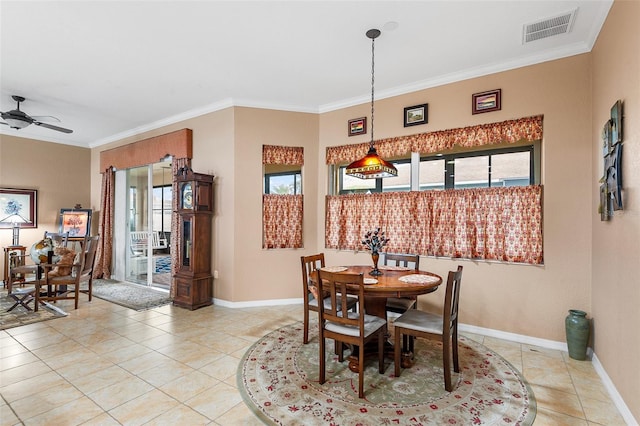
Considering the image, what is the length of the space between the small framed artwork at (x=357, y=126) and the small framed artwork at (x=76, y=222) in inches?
236

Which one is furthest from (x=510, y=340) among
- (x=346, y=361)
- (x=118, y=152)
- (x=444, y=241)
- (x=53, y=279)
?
(x=118, y=152)

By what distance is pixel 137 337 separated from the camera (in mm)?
3404

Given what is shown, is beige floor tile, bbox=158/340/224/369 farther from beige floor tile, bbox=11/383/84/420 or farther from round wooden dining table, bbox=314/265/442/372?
round wooden dining table, bbox=314/265/442/372

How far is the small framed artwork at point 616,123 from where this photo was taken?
221 cm

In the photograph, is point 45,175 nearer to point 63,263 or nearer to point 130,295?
point 63,263

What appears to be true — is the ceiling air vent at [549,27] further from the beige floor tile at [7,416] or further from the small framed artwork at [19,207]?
the small framed artwork at [19,207]

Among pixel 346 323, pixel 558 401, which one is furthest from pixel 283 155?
pixel 558 401

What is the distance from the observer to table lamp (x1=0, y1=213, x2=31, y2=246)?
19.1 feet

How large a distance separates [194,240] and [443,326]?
11.6 feet

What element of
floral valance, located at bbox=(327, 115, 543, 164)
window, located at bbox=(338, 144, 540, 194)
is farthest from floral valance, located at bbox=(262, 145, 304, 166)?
window, located at bbox=(338, 144, 540, 194)

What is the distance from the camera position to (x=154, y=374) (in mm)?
2609

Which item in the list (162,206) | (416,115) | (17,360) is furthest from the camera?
(162,206)

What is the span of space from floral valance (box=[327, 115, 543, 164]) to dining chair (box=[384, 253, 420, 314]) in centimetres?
139

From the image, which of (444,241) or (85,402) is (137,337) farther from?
(444,241)
